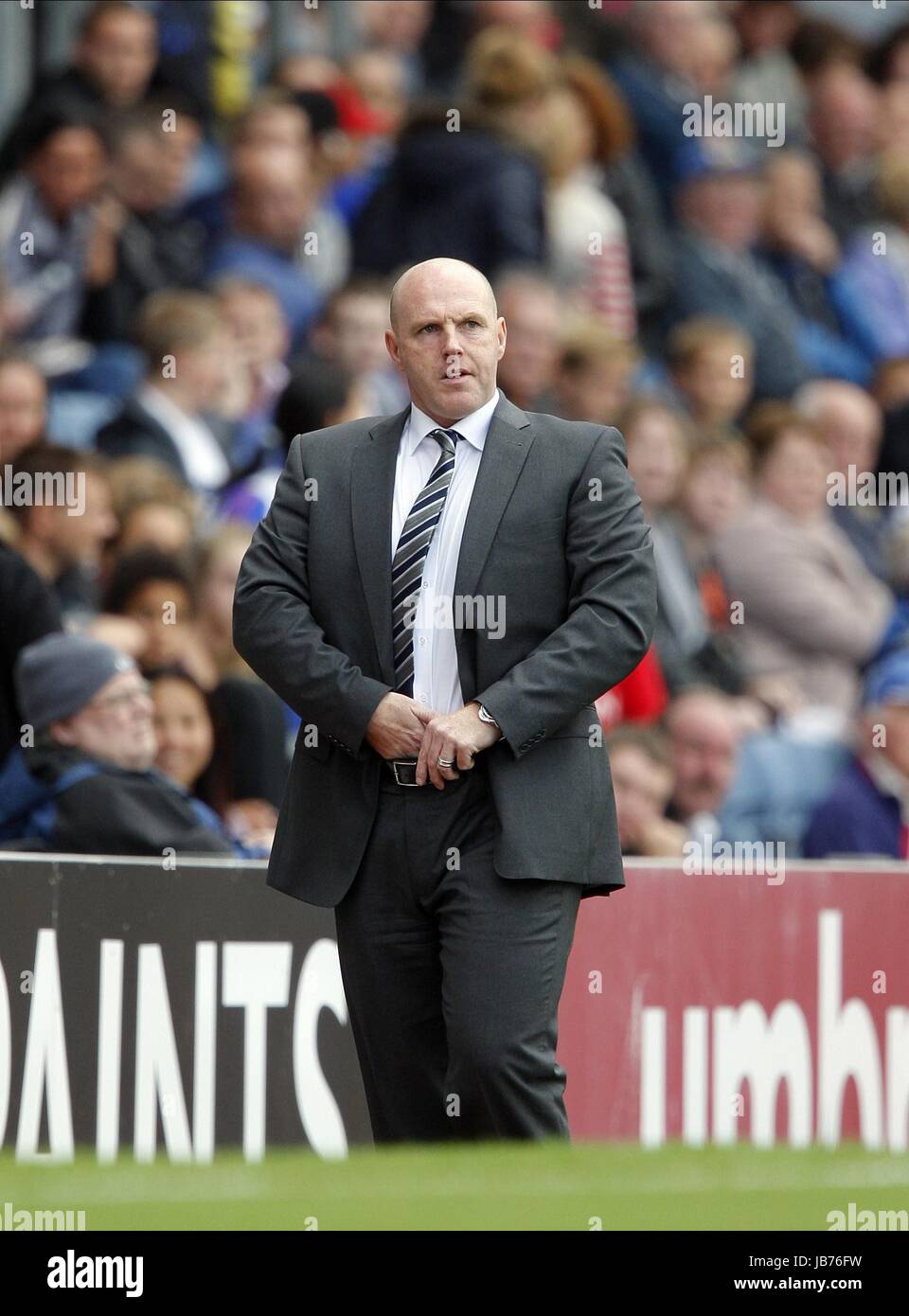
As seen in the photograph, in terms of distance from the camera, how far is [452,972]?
169 inches

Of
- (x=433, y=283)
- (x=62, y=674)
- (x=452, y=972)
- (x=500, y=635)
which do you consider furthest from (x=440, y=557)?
(x=62, y=674)

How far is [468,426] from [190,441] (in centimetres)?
359

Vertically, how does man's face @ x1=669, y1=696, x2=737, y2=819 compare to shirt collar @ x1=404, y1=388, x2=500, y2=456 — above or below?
below

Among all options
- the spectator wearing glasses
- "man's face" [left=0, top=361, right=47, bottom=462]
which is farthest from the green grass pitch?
"man's face" [left=0, top=361, right=47, bottom=462]

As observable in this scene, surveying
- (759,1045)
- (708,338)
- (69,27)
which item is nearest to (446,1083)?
(759,1045)

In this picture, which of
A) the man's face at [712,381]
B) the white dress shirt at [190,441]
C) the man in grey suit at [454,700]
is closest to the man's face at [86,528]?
the white dress shirt at [190,441]

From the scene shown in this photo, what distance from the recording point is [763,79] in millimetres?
11219

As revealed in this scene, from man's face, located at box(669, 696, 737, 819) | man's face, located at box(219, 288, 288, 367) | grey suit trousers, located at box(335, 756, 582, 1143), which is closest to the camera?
grey suit trousers, located at box(335, 756, 582, 1143)

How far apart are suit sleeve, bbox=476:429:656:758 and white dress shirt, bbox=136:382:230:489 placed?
360 cm

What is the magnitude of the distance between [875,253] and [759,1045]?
18.1 ft

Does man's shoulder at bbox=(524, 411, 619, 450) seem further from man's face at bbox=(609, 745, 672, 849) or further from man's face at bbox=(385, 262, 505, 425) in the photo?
man's face at bbox=(609, 745, 672, 849)

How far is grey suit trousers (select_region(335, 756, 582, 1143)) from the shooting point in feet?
14.0

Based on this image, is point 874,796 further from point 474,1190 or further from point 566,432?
point 474,1190

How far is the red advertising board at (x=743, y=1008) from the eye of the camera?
6207 mm
